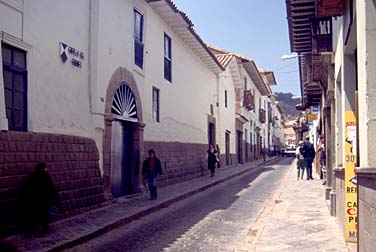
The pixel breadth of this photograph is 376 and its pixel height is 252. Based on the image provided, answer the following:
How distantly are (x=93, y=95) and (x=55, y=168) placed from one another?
242 centimetres

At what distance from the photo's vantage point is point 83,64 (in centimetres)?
1102

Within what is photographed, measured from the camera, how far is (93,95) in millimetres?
11266

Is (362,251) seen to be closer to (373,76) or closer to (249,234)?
(373,76)

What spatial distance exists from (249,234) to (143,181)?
655 centimetres

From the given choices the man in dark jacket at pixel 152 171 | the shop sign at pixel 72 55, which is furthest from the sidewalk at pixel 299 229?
the shop sign at pixel 72 55

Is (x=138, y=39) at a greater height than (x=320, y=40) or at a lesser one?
greater

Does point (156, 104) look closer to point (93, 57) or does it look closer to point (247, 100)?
point (93, 57)

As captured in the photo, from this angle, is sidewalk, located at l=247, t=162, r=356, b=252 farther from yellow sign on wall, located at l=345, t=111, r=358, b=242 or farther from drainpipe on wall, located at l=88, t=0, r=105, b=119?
drainpipe on wall, located at l=88, t=0, r=105, b=119

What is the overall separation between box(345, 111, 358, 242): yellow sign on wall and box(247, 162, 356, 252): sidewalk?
301 millimetres

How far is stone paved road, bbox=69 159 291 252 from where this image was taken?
7719 millimetres

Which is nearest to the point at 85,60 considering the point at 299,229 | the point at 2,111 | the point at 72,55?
the point at 72,55

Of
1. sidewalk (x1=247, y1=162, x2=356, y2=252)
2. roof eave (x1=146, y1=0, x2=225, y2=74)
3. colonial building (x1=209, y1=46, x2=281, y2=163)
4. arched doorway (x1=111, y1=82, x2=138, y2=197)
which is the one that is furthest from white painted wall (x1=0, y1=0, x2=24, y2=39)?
colonial building (x1=209, y1=46, x2=281, y2=163)

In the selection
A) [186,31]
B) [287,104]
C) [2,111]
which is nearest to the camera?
[2,111]

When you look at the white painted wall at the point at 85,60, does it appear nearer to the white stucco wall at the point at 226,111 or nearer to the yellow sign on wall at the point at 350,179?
the yellow sign on wall at the point at 350,179
